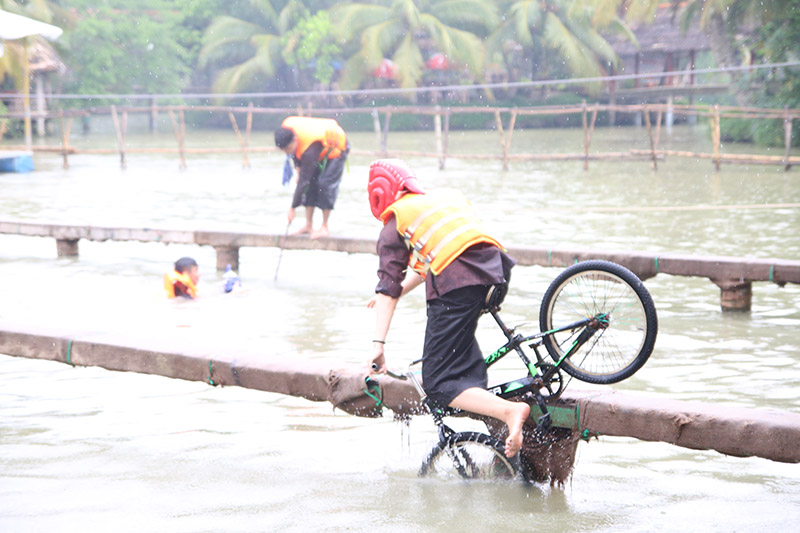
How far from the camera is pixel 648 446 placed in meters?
4.37

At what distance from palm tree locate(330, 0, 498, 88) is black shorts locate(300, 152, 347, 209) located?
2434 centimetres

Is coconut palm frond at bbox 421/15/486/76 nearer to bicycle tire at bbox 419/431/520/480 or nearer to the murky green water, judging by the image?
the murky green water

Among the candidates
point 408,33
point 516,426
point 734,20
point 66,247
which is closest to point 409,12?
point 408,33

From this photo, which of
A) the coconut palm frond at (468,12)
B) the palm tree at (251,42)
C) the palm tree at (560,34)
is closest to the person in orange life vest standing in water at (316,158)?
the palm tree at (560,34)

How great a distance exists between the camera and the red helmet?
382 cm

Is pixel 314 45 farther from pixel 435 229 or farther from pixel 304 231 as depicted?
pixel 435 229

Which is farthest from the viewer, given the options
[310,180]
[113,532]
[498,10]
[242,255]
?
[498,10]

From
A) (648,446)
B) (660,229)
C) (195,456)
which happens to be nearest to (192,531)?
(195,456)

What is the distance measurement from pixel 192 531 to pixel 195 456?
0.83 m

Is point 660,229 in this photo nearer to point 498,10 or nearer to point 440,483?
point 440,483

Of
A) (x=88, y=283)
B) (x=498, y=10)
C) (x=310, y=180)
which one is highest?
(x=498, y=10)

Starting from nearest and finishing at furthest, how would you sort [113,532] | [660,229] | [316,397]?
[113,532] → [316,397] → [660,229]

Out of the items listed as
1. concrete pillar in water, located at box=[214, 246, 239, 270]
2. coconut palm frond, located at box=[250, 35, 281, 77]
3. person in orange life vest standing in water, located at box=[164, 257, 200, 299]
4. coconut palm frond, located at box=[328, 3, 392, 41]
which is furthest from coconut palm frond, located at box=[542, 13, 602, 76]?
person in orange life vest standing in water, located at box=[164, 257, 200, 299]

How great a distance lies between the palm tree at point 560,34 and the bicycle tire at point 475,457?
29427 millimetres
